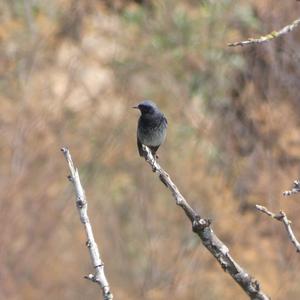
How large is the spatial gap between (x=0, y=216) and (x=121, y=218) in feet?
12.4

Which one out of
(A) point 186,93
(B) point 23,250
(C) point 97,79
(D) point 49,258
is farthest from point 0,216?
(C) point 97,79

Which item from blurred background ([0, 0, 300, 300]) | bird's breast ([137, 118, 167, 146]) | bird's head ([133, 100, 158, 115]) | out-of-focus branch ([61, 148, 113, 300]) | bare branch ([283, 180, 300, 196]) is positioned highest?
blurred background ([0, 0, 300, 300])

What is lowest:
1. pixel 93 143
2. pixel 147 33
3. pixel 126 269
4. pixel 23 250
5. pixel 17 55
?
pixel 23 250

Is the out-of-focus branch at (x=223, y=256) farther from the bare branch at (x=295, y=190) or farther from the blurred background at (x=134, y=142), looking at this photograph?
the blurred background at (x=134, y=142)

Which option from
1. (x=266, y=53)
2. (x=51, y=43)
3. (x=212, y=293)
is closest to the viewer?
(x=266, y=53)

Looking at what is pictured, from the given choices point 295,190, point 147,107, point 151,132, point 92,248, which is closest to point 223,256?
point 295,190

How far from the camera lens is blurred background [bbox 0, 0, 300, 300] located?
1023 cm

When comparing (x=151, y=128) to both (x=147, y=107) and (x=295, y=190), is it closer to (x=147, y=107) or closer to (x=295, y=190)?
(x=147, y=107)

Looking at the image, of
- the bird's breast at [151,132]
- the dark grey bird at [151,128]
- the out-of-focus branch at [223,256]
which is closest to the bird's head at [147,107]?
the dark grey bird at [151,128]

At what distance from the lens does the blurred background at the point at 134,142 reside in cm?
1023

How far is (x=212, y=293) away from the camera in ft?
36.4

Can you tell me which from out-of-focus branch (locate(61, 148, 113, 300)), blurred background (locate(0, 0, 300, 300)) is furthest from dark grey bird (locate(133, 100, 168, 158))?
out-of-focus branch (locate(61, 148, 113, 300))

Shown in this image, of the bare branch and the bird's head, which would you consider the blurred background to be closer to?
the bird's head

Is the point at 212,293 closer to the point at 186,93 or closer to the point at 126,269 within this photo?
the point at 126,269
